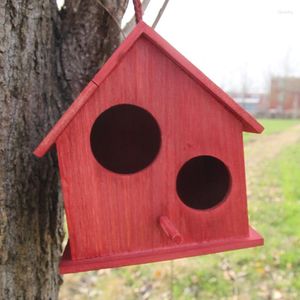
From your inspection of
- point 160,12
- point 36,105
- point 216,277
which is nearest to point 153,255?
point 36,105

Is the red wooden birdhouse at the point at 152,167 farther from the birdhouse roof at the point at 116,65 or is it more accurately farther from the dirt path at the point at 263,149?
the dirt path at the point at 263,149

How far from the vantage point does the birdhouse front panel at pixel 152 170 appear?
0.90 m

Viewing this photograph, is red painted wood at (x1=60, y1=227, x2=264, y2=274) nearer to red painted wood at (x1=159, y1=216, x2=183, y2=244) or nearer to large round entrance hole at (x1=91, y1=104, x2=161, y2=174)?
red painted wood at (x1=159, y1=216, x2=183, y2=244)

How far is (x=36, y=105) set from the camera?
3.39 ft

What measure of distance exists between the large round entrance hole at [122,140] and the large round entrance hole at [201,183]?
15 centimetres

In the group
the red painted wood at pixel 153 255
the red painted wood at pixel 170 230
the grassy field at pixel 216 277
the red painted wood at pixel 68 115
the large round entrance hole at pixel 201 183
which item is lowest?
the grassy field at pixel 216 277

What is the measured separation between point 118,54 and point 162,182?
32 cm

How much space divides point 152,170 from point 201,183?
1.22 feet

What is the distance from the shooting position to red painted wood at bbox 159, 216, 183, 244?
0.83 meters

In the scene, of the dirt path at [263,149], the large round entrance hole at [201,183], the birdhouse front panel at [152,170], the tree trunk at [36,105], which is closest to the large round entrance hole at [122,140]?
the large round entrance hole at [201,183]

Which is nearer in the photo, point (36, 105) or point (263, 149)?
point (36, 105)

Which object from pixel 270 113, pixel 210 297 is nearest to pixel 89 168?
pixel 210 297

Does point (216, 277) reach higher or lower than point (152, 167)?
lower

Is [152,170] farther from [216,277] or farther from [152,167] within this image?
[216,277]
